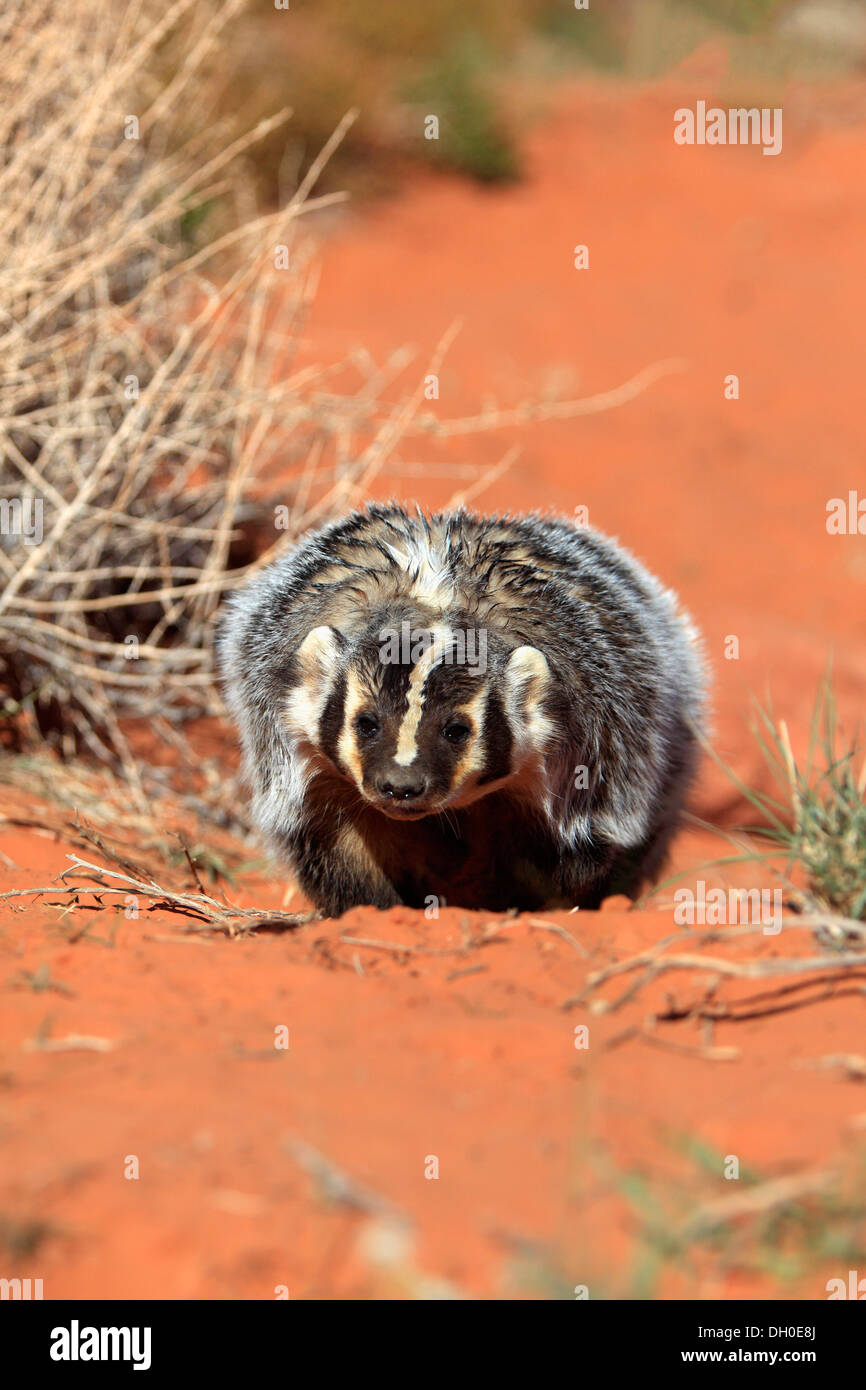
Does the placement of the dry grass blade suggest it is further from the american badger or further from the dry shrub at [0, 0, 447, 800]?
the dry shrub at [0, 0, 447, 800]

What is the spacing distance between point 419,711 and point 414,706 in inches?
0.6

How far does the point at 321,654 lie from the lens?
10.2 ft

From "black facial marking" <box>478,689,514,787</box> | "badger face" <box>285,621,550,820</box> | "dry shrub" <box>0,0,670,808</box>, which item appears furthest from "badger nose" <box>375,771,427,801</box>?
"dry shrub" <box>0,0,670,808</box>

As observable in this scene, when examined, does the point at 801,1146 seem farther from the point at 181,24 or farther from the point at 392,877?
the point at 181,24

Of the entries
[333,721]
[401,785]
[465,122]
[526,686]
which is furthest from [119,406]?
[465,122]

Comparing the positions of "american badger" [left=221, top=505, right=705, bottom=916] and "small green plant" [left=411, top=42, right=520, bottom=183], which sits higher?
"small green plant" [left=411, top=42, right=520, bottom=183]

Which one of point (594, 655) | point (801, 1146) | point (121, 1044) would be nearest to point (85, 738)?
point (594, 655)

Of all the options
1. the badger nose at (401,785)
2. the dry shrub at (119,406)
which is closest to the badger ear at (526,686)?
the badger nose at (401,785)

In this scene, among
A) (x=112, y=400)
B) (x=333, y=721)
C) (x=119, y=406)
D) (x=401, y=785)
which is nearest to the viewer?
(x=401, y=785)

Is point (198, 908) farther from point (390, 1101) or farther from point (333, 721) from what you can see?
point (390, 1101)

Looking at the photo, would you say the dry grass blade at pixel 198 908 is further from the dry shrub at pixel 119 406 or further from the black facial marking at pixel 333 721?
the dry shrub at pixel 119 406

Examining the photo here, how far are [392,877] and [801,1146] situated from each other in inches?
69.2

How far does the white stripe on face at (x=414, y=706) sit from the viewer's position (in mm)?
2859

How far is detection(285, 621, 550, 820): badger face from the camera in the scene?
2891mm
